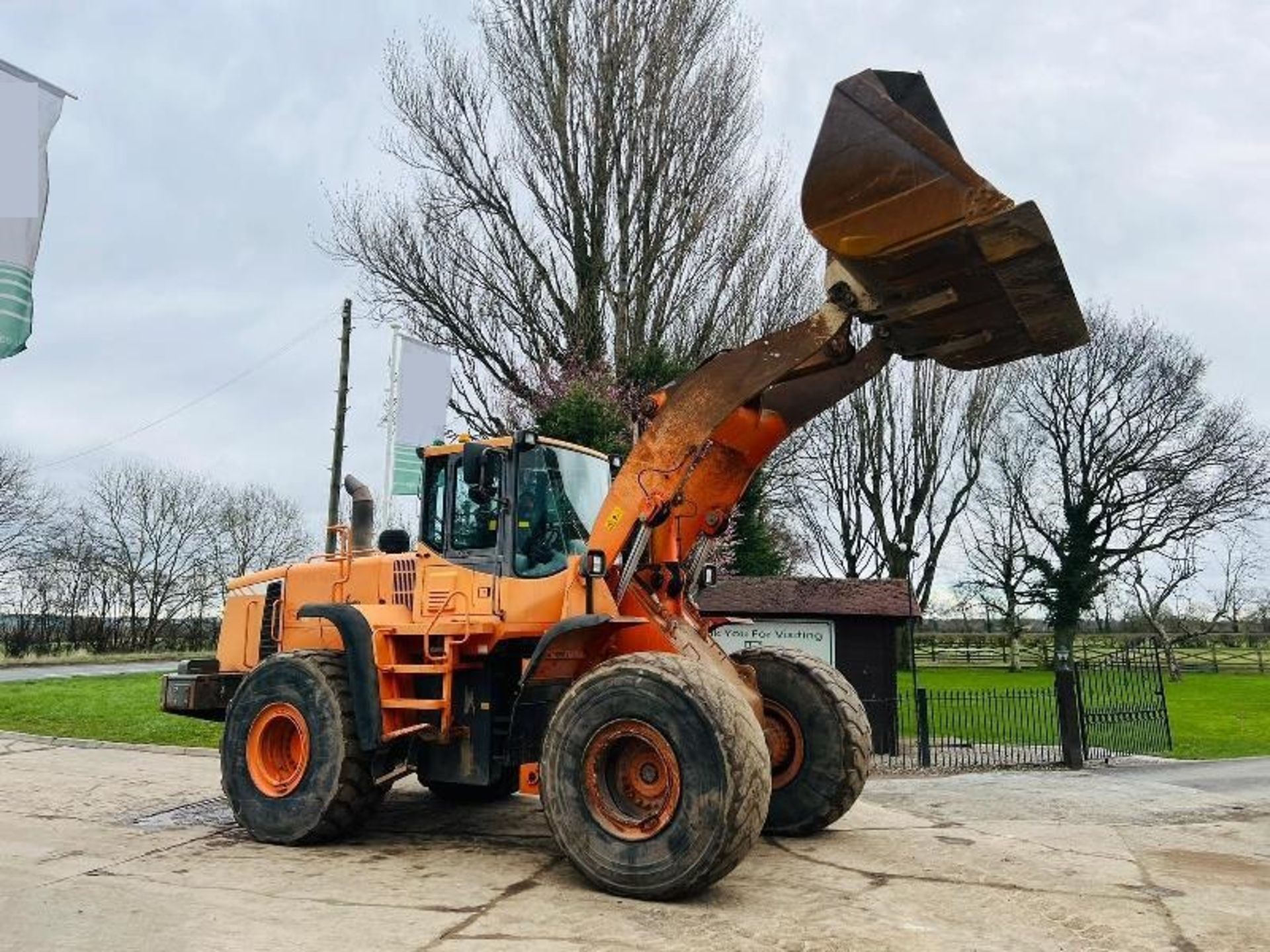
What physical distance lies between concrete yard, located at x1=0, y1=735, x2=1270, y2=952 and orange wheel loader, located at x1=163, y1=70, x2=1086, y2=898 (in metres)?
0.48

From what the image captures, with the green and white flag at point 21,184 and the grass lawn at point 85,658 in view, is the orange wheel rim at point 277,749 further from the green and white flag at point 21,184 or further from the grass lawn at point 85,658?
the grass lawn at point 85,658

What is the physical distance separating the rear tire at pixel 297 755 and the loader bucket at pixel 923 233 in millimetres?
4561

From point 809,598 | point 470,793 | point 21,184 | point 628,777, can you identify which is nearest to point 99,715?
point 470,793

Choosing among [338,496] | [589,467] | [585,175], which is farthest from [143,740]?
[585,175]

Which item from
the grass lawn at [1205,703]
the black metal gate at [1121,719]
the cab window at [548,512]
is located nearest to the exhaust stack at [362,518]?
the cab window at [548,512]

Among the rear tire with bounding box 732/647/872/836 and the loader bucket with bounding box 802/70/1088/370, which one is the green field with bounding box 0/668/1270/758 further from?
the loader bucket with bounding box 802/70/1088/370

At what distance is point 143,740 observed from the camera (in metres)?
14.1

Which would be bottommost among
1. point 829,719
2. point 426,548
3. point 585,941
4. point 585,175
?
point 585,941

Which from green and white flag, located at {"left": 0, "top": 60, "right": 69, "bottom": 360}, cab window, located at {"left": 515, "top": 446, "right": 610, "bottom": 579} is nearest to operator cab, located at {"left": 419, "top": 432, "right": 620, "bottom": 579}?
cab window, located at {"left": 515, "top": 446, "right": 610, "bottom": 579}

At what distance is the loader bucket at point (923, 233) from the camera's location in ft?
18.3

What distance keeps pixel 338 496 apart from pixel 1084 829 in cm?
1574

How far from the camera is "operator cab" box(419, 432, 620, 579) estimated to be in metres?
7.51

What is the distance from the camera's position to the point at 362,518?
352 inches

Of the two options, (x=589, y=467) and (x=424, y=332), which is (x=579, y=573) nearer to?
(x=589, y=467)
